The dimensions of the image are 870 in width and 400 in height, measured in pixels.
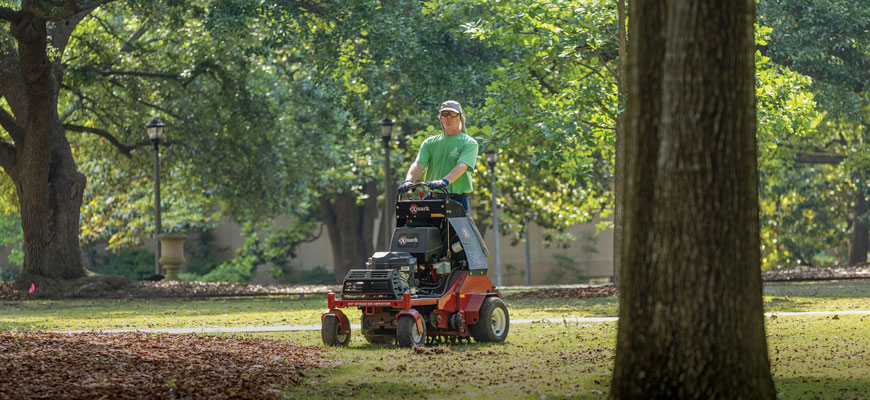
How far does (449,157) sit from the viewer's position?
11.4 metres

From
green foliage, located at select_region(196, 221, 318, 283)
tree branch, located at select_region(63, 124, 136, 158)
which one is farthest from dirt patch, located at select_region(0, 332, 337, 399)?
green foliage, located at select_region(196, 221, 318, 283)

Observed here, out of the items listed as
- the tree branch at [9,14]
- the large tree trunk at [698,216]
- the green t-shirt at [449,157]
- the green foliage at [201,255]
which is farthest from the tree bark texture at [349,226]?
the large tree trunk at [698,216]

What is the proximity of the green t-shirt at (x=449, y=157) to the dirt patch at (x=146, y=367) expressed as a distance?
2.18 metres

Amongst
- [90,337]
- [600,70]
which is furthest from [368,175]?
[90,337]

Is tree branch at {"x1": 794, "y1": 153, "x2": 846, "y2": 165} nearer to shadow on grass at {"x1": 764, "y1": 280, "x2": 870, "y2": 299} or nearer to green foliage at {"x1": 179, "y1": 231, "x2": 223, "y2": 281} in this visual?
shadow on grass at {"x1": 764, "y1": 280, "x2": 870, "y2": 299}

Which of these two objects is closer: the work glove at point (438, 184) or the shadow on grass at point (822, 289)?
the work glove at point (438, 184)

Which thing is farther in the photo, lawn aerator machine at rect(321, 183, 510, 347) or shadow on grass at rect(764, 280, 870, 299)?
shadow on grass at rect(764, 280, 870, 299)

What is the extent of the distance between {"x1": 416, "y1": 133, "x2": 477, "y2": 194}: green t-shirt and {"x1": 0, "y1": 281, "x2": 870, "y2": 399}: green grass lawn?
1606 millimetres

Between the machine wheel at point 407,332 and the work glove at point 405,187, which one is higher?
the work glove at point 405,187

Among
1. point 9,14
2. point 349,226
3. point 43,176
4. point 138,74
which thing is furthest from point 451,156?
point 349,226

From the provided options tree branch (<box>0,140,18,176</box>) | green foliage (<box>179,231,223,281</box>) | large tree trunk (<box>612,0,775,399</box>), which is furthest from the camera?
green foliage (<box>179,231,223,281</box>)

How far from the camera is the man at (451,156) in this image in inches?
442

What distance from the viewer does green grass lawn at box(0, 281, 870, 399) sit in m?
7.66

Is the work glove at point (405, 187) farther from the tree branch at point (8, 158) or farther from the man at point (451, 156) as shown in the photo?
the tree branch at point (8, 158)
